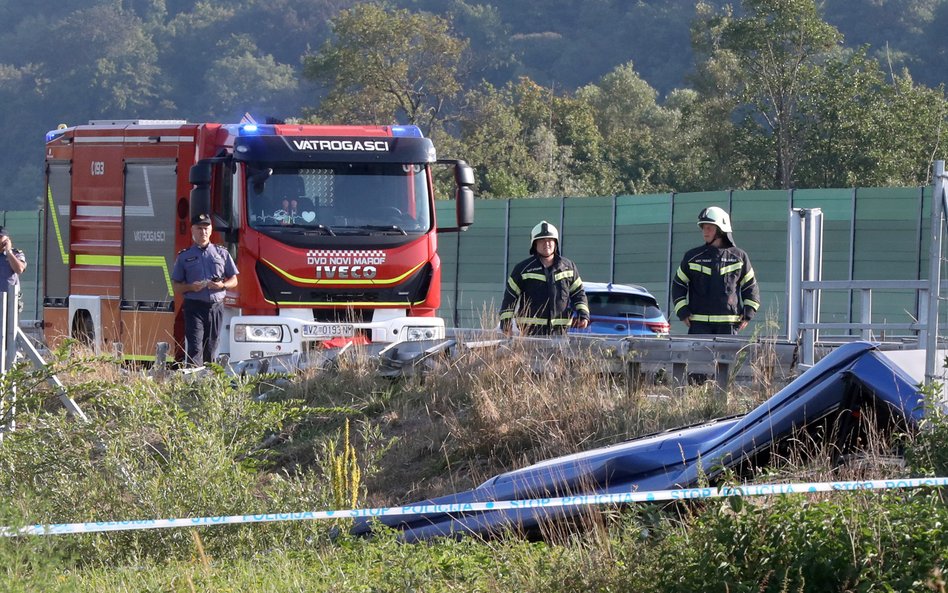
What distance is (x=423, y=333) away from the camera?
1376cm

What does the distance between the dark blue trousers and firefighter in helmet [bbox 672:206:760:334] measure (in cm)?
450

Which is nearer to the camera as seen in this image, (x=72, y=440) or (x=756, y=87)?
(x=72, y=440)

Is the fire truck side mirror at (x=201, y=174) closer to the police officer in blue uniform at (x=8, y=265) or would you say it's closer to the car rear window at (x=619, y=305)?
the police officer in blue uniform at (x=8, y=265)

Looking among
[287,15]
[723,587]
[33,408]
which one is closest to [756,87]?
[33,408]

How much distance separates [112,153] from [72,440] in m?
8.49

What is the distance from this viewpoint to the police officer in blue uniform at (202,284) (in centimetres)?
1287

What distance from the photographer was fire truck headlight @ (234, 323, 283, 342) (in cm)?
1313

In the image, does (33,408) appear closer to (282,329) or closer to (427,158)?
(282,329)

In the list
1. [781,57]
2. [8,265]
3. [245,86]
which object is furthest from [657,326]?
[245,86]

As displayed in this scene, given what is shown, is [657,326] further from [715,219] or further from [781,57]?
[781,57]

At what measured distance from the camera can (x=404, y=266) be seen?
1366cm

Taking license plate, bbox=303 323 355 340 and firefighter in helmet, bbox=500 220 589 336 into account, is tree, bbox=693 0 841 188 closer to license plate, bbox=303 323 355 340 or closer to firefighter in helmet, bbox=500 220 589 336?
license plate, bbox=303 323 355 340

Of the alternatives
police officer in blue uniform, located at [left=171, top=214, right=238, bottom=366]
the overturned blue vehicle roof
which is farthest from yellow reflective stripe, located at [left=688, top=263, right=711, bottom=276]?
the overturned blue vehicle roof

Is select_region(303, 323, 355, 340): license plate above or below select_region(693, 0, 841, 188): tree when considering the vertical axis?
below
